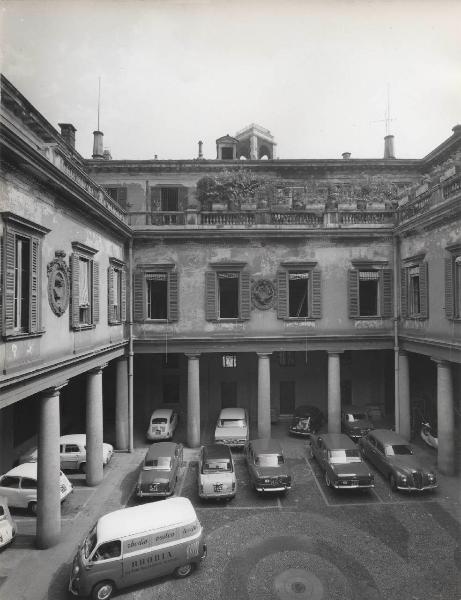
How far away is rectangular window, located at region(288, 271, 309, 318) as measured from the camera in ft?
66.6

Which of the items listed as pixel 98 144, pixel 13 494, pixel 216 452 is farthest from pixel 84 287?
pixel 98 144

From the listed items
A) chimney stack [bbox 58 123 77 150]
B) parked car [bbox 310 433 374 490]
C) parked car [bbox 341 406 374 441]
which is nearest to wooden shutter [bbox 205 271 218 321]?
parked car [bbox 310 433 374 490]

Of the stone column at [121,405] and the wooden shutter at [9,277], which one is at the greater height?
the wooden shutter at [9,277]

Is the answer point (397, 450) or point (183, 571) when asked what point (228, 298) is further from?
point (183, 571)

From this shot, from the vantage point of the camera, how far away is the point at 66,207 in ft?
41.4

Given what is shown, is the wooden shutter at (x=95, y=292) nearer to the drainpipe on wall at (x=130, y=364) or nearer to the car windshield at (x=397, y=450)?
the drainpipe on wall at (x=130, y=364)

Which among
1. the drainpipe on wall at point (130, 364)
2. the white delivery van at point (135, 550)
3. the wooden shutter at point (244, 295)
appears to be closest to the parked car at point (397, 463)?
the white delivery van at point (135, 550)

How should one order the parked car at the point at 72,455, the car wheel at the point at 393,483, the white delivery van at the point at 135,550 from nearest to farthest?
the white delivery van at the point at 135,550
the car wheel at the point at 393,483
the parked car at the point at 72,455

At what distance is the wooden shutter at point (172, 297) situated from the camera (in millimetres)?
19656

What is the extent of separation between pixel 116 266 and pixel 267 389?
9742 mm

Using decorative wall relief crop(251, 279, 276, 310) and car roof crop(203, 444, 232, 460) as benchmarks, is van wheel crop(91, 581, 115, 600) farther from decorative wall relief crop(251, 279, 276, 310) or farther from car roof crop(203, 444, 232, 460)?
decorative wall relief crop(251, 279, 276, 310)

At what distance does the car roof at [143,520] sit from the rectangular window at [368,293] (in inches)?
547

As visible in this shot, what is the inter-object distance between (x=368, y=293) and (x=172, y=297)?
1041 cm

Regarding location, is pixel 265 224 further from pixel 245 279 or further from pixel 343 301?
pixel 343 301
